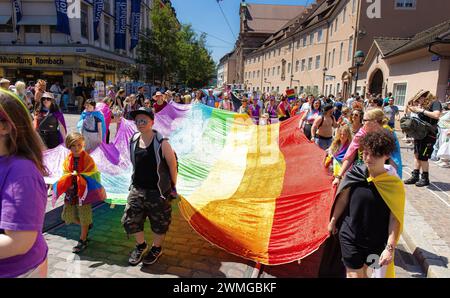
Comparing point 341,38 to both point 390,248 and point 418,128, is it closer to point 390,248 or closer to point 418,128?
point 418,128

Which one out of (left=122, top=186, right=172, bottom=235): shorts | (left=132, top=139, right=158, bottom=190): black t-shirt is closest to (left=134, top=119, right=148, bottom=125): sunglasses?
(left=132, top=139, right=158, bottom=190): black t-shirt

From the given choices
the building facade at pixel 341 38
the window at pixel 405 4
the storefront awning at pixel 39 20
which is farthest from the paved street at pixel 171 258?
the window at pixel 405 4

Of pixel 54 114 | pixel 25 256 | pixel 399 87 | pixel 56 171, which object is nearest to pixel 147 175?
pixel 56 171

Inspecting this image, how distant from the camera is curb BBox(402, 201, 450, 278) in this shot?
163 inches

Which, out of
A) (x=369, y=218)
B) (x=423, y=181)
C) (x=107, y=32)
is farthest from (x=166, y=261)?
(x=107, y=32)

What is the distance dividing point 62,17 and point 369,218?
28.4m

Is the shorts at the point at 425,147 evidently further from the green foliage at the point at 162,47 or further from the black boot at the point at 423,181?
the green foliage at the point at 162,47

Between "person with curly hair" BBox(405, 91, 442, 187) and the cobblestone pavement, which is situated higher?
"person with curly hair" BBox(405, 91, 442, 187)

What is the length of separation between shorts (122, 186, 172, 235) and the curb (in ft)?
11.3

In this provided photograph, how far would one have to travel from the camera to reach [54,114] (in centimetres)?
649

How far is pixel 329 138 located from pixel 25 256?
6942mm

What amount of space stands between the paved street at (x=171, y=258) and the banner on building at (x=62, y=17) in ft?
81.0

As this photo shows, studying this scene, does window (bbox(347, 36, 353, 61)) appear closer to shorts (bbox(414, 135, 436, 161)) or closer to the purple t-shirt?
shorts (bbox(414, 135, 436, 161))

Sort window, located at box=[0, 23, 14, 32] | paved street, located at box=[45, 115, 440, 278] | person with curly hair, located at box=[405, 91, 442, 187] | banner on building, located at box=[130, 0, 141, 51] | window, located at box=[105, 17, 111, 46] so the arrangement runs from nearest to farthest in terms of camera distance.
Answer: paved street, located at box=[45, 115, 440, 278] → person with curly hair, located at box=[405, 91, 442, 187] → window, located at box=[0, 23, 14, 32] → window, located at box=[105, 17, 111, 46] → banner on building, located at box=[130, 0, 141, 51]
